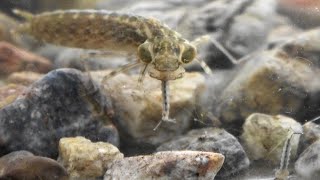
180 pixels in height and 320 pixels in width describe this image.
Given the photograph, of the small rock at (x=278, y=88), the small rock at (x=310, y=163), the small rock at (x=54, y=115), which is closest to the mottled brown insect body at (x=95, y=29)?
the small rock at (x=54, y=115)

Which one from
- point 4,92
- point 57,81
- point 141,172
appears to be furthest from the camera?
point 4,92

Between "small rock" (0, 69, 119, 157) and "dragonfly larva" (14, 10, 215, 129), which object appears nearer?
"small rock" (0, 69, 119, 157)

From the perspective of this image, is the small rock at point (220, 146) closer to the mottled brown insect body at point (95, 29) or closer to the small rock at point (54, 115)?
the small rock at point (54, 115)

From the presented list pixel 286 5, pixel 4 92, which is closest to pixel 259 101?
pixel 286 5

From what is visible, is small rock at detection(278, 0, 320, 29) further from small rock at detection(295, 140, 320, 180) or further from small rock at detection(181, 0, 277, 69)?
small rock at detection(295, 140, 320, 180)

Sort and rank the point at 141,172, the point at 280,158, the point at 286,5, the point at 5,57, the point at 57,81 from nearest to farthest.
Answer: the point at 141,172 < the point at 280,158 < the point at 57,81 < the point at 286,5 < the point at 5,57

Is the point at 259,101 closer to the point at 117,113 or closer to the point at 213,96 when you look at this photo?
the point at 213,96

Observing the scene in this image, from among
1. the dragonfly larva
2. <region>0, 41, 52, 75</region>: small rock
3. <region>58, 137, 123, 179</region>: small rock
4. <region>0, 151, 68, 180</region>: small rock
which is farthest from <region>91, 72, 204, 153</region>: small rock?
<region>0, 41, 52, 75</region>: small rock
